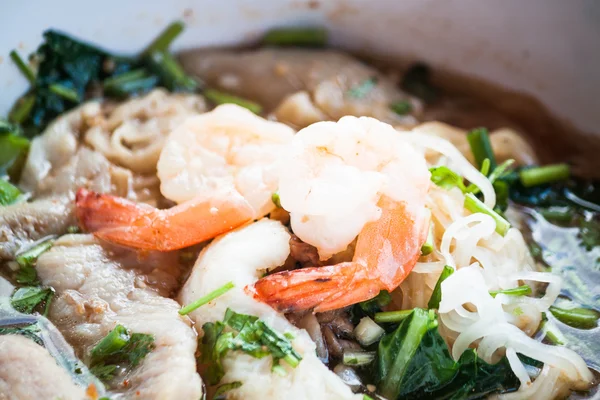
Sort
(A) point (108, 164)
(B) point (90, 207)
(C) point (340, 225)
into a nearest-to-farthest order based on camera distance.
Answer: (C) point (340, 225), (B) point (90, 207), (A) point (108, 164)

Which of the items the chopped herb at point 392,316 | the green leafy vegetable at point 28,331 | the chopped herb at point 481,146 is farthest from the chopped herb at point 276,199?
the chopped herb at point 481,146

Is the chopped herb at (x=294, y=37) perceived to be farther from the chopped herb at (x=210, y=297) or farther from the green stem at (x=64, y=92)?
the chopped herb at (x=210, y=297)

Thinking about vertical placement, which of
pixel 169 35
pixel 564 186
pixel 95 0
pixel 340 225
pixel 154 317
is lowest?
pixel 564 186

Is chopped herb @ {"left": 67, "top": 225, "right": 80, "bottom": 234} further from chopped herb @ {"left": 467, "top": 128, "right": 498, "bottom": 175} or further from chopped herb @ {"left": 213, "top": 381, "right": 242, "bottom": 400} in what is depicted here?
chopped herb @ {"left": 467, "top": 128, "right": 498, "bottom": 175}

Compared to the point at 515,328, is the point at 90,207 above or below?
above

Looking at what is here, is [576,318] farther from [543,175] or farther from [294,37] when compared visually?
[294,37]

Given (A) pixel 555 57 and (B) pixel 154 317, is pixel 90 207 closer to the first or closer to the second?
(B) pixel 154 317

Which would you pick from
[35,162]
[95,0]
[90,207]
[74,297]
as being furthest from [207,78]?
[74,297]
